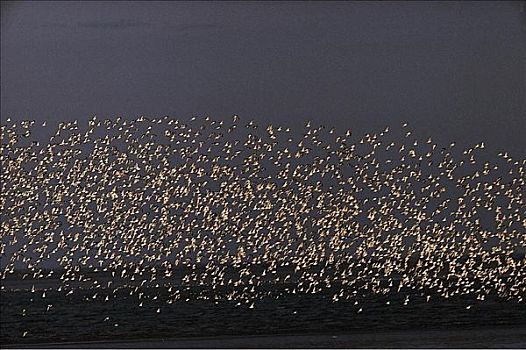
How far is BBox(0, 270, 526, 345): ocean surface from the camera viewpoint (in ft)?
16.3

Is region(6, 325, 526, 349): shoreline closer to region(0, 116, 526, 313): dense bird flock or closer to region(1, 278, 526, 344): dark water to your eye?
region(1, 278, 526, 344): dark water

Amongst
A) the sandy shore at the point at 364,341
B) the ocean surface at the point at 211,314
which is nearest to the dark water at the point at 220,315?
the ocean surface at the point at 211,314

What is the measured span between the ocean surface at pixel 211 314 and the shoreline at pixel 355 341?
0.24 ft

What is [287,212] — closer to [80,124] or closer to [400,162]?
[400,162]

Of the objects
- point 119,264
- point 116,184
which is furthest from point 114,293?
point 116,184

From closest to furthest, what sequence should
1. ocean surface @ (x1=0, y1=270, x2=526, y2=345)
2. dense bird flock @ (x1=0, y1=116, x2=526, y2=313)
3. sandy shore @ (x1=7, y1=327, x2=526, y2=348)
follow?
sandy shore @ (x1=7, y1=327, x2=526, y2=348), ocean surface @ (x1=0, y1=270, x2=526, y2=345), dense bird flock @ (x1=0, y1=116, x2=526, y2=313)

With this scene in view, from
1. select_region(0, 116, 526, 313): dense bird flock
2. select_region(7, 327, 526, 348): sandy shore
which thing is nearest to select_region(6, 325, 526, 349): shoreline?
select_region(7, 327, 526, 348): sandy shore

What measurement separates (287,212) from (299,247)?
0.23 metres

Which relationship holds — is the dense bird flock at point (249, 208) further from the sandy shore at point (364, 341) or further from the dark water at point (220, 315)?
the sandy shore at point (364, 341)

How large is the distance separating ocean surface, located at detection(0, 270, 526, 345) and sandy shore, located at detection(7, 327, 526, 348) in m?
0.09

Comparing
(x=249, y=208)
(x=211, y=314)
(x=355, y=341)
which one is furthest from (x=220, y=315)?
(x=355, y=341)

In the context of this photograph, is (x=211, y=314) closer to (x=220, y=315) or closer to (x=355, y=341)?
(x=220, y=315)

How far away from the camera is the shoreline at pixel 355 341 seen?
450 centimetres

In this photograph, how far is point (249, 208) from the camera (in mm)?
5539
